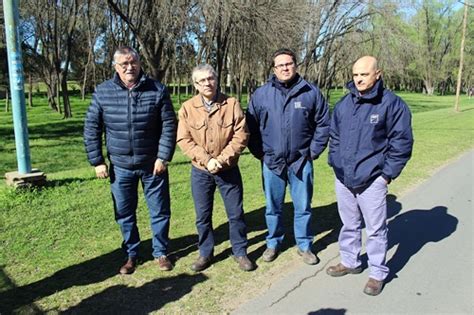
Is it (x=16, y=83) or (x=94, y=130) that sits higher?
(x=16, y=83)

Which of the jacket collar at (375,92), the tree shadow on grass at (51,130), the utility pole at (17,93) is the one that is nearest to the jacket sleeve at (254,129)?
the jacket collar at (375,92)

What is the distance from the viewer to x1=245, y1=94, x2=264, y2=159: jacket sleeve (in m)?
4.10

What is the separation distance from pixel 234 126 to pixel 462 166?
702cm

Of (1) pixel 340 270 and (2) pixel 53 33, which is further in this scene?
(2) pixel 53 33

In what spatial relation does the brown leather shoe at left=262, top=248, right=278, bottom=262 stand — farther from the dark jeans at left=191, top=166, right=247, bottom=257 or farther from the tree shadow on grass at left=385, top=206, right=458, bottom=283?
the tree shadow on grass at left=385, top=206, right=458, bottom=283

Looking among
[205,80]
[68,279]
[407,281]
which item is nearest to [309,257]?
[407,281]

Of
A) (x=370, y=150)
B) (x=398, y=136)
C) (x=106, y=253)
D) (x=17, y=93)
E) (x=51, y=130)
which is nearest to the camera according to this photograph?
(x=398, y=136)

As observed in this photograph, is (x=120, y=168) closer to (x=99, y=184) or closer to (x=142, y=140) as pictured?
(x=142, y=140)

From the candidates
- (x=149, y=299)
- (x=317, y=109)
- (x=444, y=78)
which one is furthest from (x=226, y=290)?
(x=444, y=78)

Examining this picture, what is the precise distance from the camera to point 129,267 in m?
3.86

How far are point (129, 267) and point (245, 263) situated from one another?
1.05m

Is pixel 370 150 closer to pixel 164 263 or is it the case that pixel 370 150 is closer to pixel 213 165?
pixel 213 165

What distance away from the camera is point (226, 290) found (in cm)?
356

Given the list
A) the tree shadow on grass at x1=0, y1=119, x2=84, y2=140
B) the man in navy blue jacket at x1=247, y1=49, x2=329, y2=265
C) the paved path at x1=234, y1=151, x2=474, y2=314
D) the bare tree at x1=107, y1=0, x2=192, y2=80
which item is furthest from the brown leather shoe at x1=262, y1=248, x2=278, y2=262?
the tree shadow on grass at x1=0, y1=119, x2=84, y2=140
